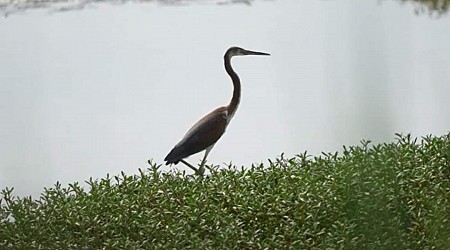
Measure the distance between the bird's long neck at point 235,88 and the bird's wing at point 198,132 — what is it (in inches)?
0.5

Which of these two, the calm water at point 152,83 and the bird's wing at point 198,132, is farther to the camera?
the bird's wing at point 198,132

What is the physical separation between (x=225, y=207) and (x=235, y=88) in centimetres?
25

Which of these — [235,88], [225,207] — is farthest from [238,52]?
[225,207]

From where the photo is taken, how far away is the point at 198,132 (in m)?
1.19

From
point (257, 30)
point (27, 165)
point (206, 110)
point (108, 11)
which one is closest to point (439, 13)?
point (257, 30)

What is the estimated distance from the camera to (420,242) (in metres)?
0.76

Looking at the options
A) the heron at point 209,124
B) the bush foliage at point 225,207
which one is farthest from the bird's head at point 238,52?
the bush foliage at point 225,207

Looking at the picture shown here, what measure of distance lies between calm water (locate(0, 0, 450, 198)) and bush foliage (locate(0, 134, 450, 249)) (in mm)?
35

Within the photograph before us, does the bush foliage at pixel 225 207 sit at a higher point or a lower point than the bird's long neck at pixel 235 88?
lower

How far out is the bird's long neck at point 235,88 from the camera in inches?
46.4

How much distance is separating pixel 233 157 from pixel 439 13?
1.32 ft

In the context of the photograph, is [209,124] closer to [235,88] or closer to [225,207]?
[235,88]

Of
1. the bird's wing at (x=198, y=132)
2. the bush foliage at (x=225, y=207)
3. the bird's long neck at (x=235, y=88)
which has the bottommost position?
the bush foliage at (x=225, y=207)

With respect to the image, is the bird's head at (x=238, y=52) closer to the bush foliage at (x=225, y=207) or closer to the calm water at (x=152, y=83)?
the calm water at (x=152, y=83)
